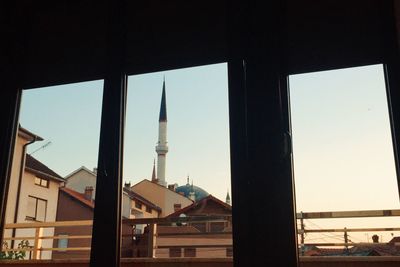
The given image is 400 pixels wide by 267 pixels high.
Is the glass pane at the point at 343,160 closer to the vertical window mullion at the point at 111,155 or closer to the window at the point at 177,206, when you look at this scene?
the window at the point at 177,206

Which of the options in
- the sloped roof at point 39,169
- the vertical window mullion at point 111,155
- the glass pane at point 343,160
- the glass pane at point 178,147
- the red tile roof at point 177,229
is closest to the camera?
the glass pane at point 343,160

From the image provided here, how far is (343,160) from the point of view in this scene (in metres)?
1.93

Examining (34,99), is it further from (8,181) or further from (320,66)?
(320,66)

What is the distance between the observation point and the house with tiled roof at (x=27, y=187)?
7.91 ft

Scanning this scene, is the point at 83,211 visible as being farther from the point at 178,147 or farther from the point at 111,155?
the point at 178,147

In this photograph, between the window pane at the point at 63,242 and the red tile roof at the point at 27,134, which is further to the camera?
the window pane at the point at 63,242

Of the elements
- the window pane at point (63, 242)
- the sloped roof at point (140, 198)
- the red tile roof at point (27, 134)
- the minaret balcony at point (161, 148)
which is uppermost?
the red tile roof at point (27, 134)

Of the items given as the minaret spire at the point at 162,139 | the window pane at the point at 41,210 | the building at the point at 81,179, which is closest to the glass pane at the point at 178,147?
the minaret spire at the point at 162,139

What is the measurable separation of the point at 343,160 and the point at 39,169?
67.7 inches

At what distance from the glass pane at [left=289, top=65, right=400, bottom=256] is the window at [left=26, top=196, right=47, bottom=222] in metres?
1.77

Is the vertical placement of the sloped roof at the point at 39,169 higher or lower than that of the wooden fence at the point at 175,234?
higher

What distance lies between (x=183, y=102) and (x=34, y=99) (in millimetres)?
973

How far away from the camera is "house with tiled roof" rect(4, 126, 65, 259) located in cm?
241

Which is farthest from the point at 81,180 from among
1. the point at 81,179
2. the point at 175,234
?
the point at 175,234
